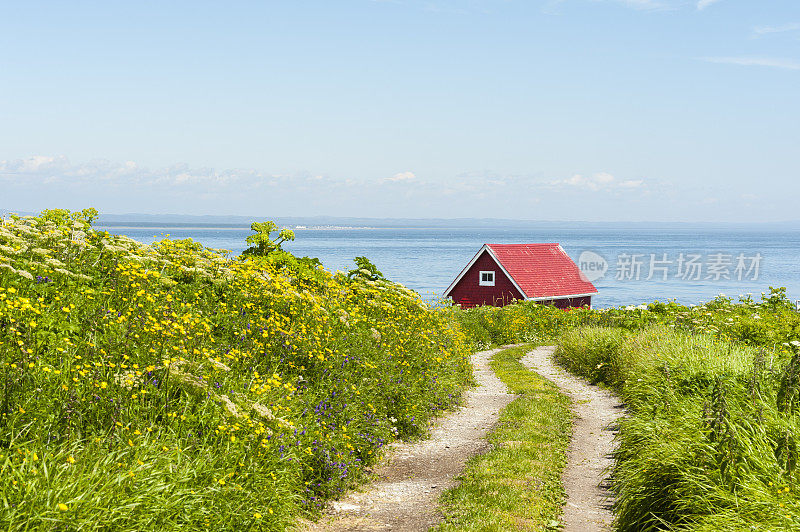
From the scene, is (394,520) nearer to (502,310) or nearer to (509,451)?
(509,451)

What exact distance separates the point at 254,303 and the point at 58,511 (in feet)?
18.0

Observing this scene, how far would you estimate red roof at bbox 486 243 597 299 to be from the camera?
123ft

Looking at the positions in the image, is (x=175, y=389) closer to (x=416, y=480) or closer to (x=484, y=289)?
(x=416, y=480)

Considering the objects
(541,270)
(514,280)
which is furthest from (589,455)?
(541,270)

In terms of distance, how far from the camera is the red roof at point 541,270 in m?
37.3

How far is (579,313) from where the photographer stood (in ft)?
102

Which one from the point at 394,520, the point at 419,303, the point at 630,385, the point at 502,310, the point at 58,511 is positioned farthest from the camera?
the point at 502,310

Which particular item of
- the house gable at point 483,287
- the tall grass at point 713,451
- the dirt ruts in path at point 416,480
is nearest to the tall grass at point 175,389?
the dirt ruts in path at point 416,480

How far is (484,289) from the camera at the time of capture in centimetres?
3812

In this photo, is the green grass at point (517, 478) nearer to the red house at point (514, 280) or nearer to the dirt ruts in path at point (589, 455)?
the dirt ruts in path at point (589, 455)

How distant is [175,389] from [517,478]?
444 cm

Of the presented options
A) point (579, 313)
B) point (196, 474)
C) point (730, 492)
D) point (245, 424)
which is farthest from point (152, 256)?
point (579, 313)

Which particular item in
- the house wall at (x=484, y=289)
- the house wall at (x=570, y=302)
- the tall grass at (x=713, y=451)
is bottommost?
the house wall at (x=570, y=302)

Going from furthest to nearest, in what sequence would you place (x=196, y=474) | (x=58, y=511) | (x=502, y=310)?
(x=502, y=310), (x=196, y=474), (x=58, y=511)
